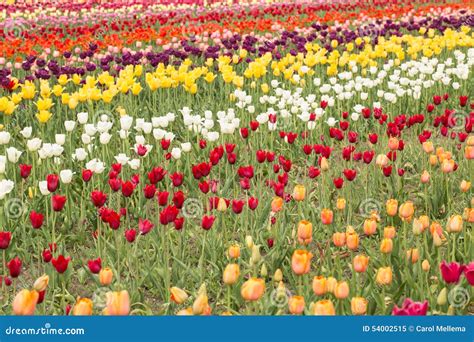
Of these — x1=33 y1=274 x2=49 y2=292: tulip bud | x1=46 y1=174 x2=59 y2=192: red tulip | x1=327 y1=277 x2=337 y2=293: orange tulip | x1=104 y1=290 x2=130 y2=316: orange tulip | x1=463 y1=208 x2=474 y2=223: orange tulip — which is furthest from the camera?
x1=46 y1=174 x2=59 y2=192: red tulip

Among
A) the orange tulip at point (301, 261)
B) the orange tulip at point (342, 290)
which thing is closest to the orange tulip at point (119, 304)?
the orange tulip at point (301, 261)

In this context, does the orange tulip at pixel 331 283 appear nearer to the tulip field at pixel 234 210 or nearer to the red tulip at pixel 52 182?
the tulip field at pixel 234 210

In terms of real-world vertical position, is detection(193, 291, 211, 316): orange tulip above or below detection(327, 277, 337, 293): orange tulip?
above

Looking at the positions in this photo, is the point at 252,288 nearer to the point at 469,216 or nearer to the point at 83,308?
the point at 83,308

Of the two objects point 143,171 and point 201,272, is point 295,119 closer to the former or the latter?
point 143,171

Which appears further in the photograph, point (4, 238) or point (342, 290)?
point (4, 238)

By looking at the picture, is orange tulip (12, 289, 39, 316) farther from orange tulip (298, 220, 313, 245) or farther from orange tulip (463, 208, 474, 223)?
orange tulip (463, 208, 474, 223)

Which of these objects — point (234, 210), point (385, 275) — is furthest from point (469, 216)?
point (234, 210)

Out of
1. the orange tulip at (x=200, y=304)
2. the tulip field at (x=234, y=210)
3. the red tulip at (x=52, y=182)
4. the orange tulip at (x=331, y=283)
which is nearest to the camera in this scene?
the orange tulip at (x=200, y=304)

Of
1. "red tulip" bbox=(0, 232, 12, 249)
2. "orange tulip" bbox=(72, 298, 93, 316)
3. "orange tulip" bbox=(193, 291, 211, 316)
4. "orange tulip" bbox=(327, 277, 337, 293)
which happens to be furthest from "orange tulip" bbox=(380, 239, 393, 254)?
"red tulip" bbox=(0, 232, 12, 249)

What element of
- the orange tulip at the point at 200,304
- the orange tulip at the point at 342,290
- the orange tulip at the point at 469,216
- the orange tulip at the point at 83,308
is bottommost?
the orange tulip at the point at 469,216

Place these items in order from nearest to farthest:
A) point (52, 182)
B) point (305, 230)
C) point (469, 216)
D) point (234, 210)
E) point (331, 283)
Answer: point (331, 283), point (305, 230), point (469, 216), point (234, 210), point (52, 182)

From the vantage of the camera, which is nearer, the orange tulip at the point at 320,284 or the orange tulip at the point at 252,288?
the orange tulip at the point at 252,288

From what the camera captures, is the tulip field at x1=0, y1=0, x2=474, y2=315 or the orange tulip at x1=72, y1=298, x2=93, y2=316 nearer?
the orange tulip at x1=72, y1=298, x2=93, y2=316
